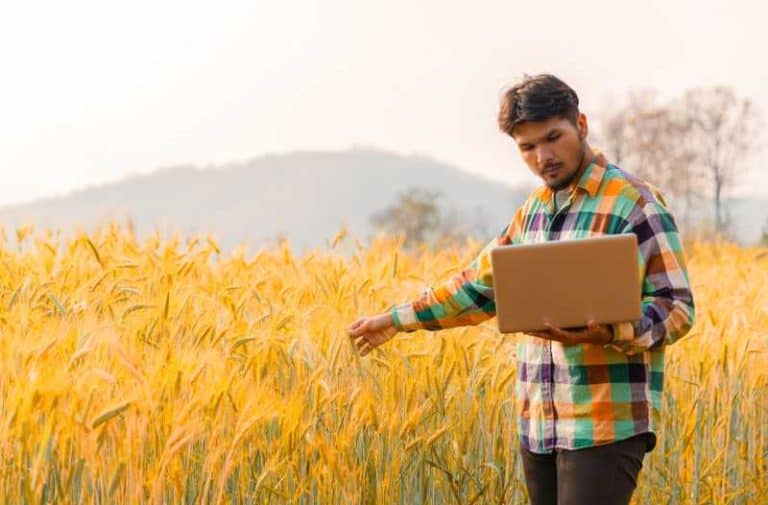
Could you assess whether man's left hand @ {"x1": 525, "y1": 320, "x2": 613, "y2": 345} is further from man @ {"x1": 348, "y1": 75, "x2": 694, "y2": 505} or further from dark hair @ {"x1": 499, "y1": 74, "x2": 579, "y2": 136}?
dark hair @ {"x1": 499, "y1": 74, "x2": 579, "y2": 136}

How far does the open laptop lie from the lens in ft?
8.33

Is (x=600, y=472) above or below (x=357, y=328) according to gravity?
below

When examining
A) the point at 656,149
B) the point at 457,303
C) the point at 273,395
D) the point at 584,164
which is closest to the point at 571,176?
the point at 584,164

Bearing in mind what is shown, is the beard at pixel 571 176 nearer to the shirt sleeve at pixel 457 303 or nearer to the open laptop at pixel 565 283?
the open laptop at pixel 565 283

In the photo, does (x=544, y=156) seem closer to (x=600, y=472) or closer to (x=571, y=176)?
(x=571, y=176)

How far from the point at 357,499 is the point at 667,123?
66.0ft

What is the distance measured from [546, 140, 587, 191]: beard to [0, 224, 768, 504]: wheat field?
2.67 feet

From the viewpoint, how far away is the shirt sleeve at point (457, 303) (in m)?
2.99

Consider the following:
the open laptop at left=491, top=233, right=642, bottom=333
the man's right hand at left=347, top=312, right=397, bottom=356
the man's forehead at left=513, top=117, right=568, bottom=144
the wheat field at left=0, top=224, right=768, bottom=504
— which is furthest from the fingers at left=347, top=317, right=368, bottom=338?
the man's forehead at left=513, top=117, right=568, bottom=144

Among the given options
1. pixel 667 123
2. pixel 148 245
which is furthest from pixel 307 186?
pixel 148 245

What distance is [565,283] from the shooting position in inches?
101

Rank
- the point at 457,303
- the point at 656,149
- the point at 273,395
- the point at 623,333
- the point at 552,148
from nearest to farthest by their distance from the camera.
→ the point at 623,333 < the point at 552,148 < the point at 457,303 < the point at 273,395 < the point at 656,149

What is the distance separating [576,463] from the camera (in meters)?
Answer: 2.67

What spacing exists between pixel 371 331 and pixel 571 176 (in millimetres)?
716
